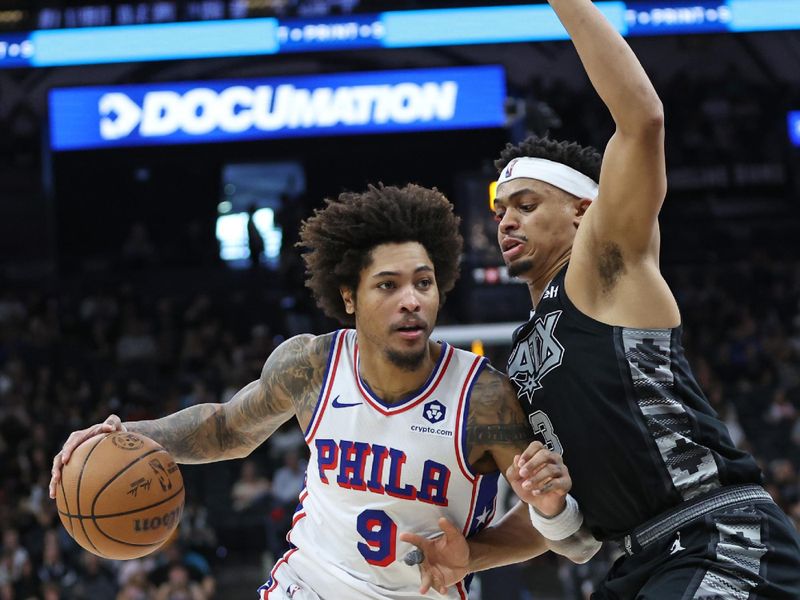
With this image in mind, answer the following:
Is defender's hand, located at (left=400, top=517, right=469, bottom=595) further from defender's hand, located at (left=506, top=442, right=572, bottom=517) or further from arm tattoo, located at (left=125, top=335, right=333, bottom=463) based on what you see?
arm tattoo, located at (left=125, top=335, right=333, bottom=463)

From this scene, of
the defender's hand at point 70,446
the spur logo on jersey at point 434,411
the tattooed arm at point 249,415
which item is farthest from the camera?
the tattooed arm at point 249,415

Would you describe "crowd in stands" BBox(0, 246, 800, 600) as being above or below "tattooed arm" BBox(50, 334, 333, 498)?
below

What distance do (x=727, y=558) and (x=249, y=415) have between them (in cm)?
174

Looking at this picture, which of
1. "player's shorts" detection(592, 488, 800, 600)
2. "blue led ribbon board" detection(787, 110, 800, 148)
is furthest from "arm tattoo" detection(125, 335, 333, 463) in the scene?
"blue led ribbon board" detection(787, 110, 800, 148)

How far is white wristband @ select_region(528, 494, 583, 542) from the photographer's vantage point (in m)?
3.19

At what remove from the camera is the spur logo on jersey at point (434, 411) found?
11.6 feet

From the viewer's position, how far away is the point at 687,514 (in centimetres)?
300

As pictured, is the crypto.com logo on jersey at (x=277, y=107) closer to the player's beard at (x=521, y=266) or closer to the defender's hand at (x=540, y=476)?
the player's beard at (x=521, y=266)

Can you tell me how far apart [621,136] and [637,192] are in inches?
6.1

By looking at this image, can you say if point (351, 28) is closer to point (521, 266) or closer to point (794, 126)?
point (794, 126)

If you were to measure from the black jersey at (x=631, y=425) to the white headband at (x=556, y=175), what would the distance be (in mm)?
509

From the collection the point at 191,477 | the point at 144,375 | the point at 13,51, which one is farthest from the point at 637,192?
the point at 144,375

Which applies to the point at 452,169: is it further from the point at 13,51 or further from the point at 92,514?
the point at 92,514

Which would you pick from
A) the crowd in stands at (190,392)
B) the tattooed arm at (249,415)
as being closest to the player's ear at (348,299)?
the tattooed arm at (249,415)
